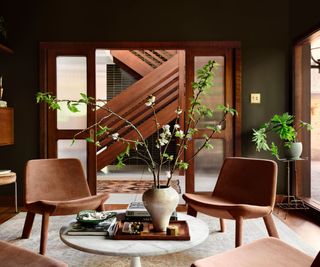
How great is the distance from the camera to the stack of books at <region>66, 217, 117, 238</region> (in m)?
2.13

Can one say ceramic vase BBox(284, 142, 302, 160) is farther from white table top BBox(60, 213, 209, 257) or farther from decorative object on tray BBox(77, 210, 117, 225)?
decorative object on tray BBox(77, 210, 117, 225)

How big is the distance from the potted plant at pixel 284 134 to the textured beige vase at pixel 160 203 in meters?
2.58

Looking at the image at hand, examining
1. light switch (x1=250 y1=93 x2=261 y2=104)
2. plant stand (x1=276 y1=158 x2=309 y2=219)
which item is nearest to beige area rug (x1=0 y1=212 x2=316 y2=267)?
plant stand (x1=276 y1=158 x2=309 y2=219)

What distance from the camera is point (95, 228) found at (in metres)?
2.20

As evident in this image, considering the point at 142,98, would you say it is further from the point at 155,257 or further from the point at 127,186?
the point at 155,257

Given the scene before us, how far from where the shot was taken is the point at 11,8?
4816 millimetres

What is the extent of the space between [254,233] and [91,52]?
121 inches

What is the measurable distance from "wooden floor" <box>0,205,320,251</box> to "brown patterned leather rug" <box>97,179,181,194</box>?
1730 millimetres

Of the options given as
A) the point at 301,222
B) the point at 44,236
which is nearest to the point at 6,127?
the point at 44,236

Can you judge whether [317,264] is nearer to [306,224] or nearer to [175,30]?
[306,224]

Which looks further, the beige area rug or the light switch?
the light switch

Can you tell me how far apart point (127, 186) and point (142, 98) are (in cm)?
229

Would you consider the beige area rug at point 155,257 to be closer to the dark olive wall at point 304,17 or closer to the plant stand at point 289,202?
the plant stand at point 289,202

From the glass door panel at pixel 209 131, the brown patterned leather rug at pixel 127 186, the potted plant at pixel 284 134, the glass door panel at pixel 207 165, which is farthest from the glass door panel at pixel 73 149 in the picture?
the potted plant at pixel 284 134
